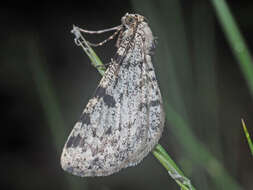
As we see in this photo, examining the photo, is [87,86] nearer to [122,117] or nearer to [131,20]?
[131,20]

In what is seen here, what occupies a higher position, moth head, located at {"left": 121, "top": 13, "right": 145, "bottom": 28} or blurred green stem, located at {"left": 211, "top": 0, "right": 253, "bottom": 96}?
moth head, located at {"left": 121, "top": 13, "right": 145, "bottom": 28}

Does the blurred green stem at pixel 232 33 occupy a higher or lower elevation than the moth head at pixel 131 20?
lower

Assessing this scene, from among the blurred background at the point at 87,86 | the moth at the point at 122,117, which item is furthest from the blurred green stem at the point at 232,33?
the blurred background at the point at 87,86

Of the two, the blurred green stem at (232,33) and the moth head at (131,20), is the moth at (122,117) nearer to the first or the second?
the moth head at (131,20)

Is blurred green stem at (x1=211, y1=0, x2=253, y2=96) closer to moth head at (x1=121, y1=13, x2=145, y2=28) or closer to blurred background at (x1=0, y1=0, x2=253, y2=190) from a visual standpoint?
moth head at (x1=121, y1=13, x2=145, y2=28)

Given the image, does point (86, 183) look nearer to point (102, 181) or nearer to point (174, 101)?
point (102, 181)

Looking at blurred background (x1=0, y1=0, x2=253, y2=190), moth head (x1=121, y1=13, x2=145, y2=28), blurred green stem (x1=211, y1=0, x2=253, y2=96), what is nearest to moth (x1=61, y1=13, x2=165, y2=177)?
moth head (x1=121, y1=13, x2=145, y2=28)

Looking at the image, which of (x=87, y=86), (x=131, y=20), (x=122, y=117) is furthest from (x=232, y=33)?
(x=87, y=86)
